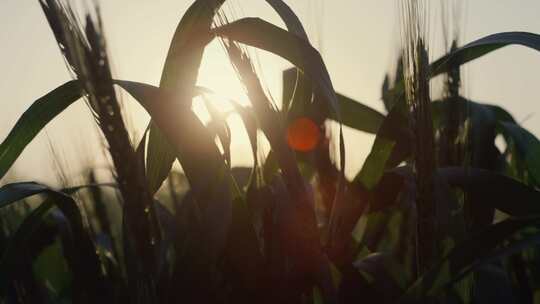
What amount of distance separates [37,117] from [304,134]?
0.85 meters

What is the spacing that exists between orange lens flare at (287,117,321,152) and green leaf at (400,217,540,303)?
80cm

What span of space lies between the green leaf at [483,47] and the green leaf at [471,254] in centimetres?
58

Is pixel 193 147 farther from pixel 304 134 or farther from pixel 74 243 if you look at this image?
pixel 304 134

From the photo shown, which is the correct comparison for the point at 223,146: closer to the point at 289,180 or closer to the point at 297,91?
the point at 297,91

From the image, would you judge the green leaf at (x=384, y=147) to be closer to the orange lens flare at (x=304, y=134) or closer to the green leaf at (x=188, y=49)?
the orange lens flare at (x=304, y=134)

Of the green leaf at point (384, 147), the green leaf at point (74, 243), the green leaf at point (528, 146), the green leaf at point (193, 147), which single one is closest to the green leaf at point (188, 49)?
the green leaf at point (193, 147)

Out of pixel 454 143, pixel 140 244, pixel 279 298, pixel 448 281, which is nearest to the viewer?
pixel 140 244

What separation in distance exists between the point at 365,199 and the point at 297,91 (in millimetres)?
381

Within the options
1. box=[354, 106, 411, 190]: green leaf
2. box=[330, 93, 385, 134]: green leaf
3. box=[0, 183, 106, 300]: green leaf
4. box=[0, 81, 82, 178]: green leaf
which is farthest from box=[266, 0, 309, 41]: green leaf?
box=[0, 183, 106, 300]: green leaf

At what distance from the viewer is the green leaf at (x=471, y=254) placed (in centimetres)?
129

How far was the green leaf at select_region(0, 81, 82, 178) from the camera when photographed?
1.74m

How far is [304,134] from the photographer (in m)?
Answer: 2.18

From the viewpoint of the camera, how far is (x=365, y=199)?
1938mm

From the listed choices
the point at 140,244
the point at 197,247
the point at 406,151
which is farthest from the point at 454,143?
the point at 140,244
